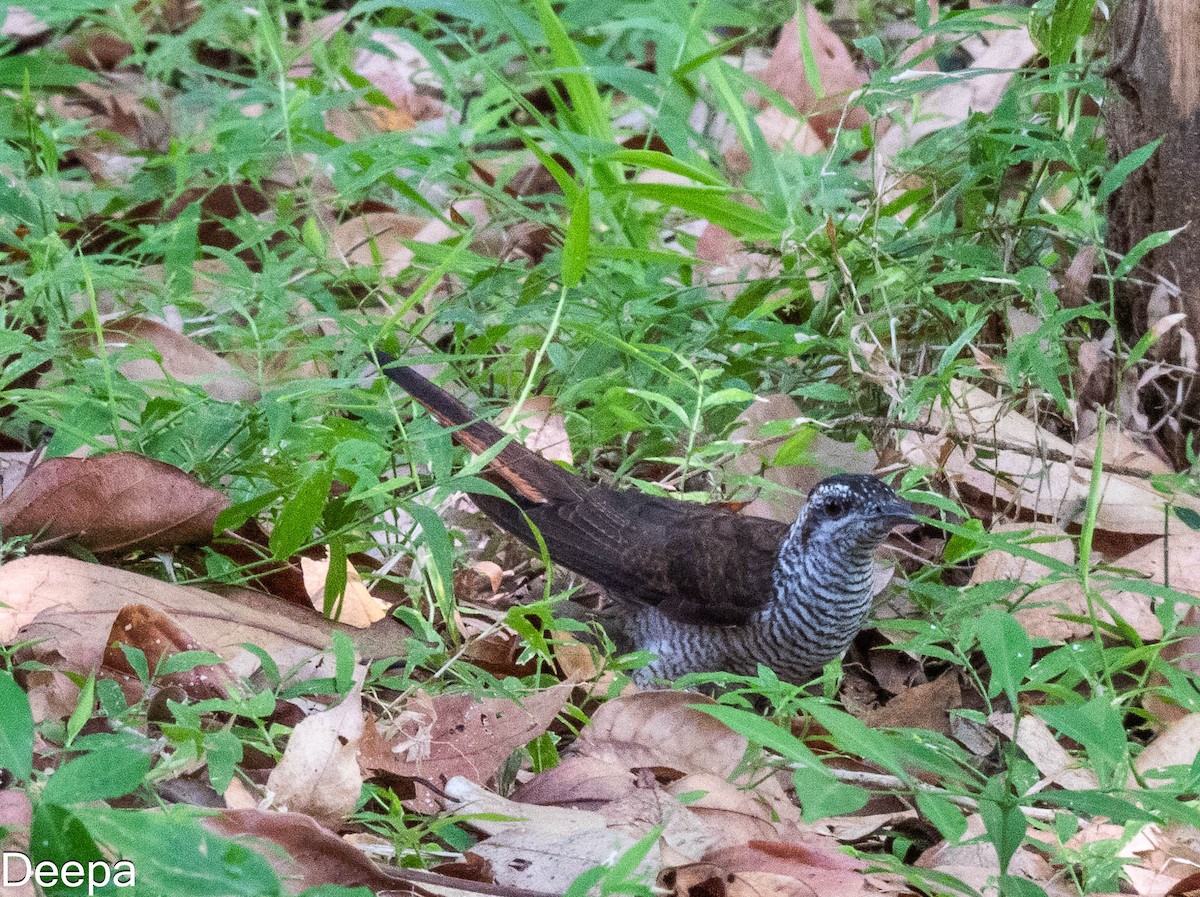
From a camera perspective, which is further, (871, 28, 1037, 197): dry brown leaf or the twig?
(871, 28, 1037, 197): dry brown leaf

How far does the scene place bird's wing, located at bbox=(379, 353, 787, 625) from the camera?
12.5ft

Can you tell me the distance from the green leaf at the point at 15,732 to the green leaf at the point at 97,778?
0.25ft

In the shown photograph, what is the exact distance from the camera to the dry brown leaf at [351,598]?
11.3ft

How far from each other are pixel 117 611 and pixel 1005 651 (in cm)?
175

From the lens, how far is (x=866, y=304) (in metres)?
4.09

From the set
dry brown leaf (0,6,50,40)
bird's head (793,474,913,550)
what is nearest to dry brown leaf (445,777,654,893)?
bird's head (793,474,913,550)

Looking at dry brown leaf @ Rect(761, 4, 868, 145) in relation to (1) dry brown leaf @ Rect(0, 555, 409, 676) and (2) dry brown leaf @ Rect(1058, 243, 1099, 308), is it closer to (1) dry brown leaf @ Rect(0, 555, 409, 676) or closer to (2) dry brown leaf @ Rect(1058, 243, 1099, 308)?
(2) dry brown leaf @ Rect(1058, 243, 1099, 308)

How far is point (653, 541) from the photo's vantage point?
383 centimetres

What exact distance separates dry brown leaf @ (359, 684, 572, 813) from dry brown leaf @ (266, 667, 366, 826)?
23cm

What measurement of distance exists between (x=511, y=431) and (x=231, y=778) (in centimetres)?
144

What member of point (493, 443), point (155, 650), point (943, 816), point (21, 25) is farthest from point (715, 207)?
point (21, 25)

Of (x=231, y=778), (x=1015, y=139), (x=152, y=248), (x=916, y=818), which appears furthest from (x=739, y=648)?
(x=152, y=248)

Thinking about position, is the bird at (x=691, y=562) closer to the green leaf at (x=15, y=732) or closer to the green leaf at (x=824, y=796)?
the green leaf at (x=824, y=796)

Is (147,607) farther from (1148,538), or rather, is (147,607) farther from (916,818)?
Answer: (1148,538)
